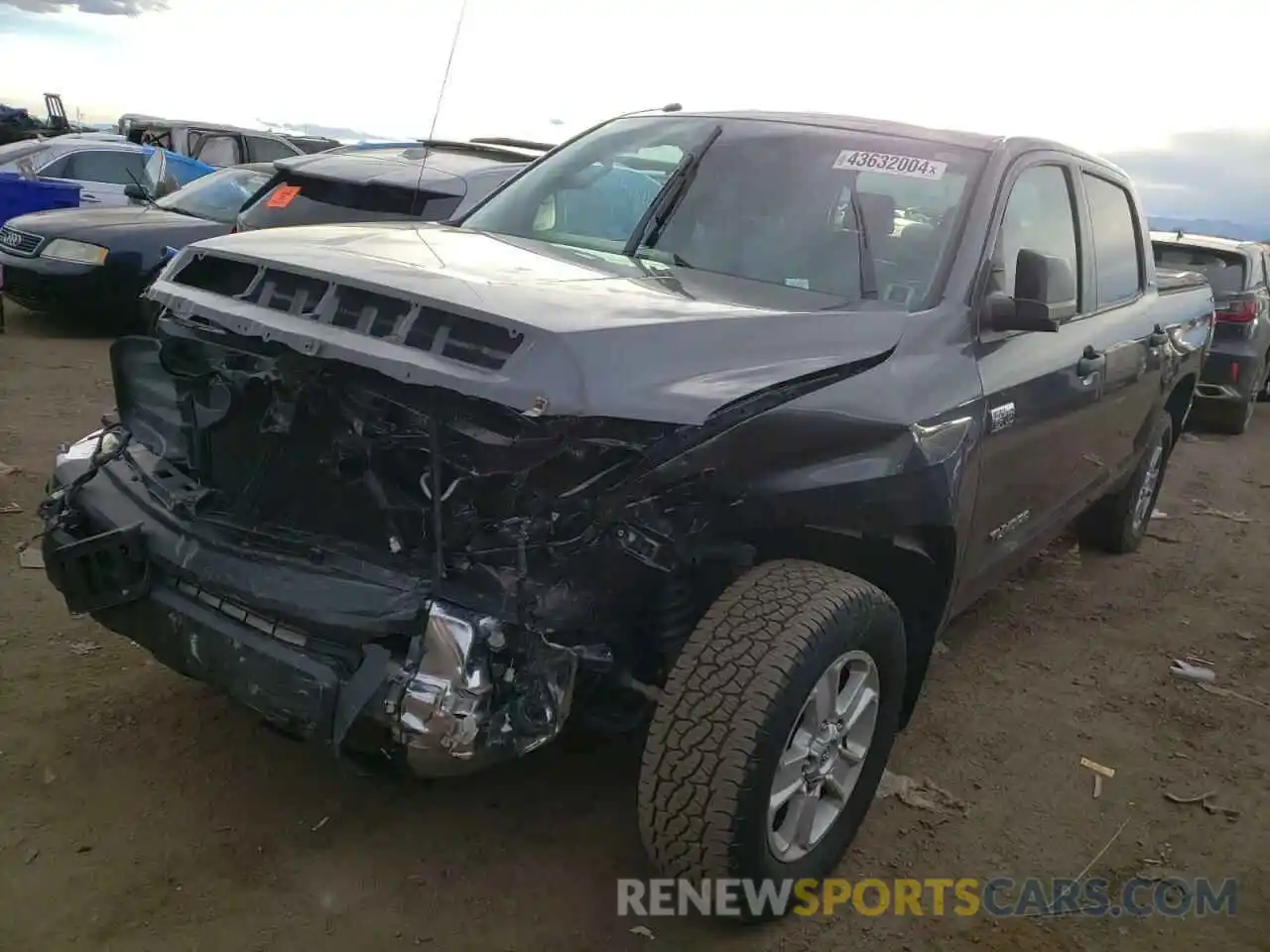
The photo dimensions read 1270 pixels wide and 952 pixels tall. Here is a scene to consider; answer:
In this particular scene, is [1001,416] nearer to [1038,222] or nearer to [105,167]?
[1038,222]

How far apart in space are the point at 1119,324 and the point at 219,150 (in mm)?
14199

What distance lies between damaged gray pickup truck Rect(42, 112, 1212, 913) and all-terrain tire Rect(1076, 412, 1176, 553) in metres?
2.15

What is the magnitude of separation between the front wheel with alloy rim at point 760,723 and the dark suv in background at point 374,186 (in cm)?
433

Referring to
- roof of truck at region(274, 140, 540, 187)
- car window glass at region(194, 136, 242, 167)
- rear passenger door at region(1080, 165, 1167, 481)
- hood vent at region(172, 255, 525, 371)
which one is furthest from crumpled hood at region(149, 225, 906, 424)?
car window glass at region(194, 136, 242, 167)

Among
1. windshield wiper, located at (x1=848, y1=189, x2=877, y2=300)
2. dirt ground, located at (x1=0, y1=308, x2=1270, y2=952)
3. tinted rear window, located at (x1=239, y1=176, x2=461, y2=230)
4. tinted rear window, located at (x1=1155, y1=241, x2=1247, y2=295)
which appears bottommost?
dirt ground, located at (x1=0, y1=308, x2=1270, y2=952)

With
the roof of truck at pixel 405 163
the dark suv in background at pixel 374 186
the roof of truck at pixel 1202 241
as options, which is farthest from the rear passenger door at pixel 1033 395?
the roof of truck at pixel 1202 241

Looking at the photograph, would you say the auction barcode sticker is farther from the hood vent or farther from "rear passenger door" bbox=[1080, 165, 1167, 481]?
the hood vent

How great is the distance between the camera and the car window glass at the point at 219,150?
15.1m

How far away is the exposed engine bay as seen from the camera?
2.24m

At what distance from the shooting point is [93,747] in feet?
10.1

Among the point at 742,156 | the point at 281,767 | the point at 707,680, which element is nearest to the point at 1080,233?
the point at 742,156

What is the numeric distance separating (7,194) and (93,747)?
9.35 m

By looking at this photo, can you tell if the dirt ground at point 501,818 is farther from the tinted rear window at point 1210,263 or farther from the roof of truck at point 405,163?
A: the tinted rear window at point 1210,263

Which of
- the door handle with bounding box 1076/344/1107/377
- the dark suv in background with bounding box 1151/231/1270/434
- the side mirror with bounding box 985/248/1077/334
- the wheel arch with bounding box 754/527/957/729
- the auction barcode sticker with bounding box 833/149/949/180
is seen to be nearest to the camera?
the wheel arch with bounding box 754/527/957/729
